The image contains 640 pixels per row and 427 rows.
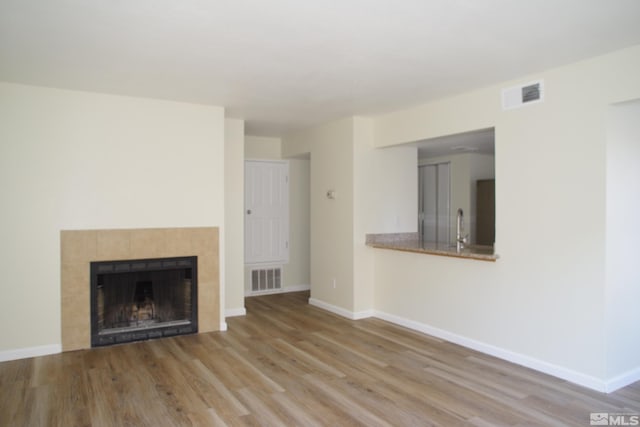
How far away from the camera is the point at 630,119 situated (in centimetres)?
335

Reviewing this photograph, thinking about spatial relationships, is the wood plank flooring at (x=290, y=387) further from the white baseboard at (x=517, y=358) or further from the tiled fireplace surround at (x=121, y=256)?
the tiled fireplace surround at (x=121, y=256)

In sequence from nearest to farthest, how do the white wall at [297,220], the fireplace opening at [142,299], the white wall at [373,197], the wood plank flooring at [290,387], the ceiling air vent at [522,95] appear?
1. the wood plank flooring at [290,387]
2. the ceiling air vent at [522,95]
3. the fireplace opening at [142,299]
4. the white wall at [373,197]
5. the white wall at [297,220]

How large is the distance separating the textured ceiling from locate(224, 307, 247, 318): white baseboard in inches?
105

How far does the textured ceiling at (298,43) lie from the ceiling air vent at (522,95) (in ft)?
0.55

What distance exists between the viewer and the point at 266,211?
681 cm

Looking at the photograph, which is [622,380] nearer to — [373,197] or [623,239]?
[623,239]

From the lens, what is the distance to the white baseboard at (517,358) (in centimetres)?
327

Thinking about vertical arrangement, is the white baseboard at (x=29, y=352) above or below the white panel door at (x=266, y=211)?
below

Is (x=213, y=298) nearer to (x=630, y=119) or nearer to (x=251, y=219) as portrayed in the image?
(x=251, y=219)

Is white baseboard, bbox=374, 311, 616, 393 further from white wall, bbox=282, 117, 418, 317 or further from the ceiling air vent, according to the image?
the ceiling air vent

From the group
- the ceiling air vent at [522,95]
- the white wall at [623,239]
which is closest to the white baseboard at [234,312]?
the ceiling air vent at [522,95]

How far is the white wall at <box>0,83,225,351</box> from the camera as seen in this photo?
3930 millimetres

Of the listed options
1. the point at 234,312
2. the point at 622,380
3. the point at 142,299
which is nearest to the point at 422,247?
the point at 622,380

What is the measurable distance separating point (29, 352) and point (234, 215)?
2.53 metres
